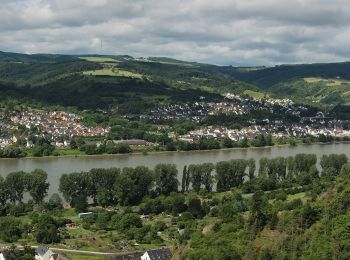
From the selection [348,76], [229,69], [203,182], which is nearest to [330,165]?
[203,182]

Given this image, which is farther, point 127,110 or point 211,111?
point 211,111

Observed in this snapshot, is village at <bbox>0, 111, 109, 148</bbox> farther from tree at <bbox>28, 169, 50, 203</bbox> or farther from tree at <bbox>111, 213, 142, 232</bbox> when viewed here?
tree at <bbox>111, 213, 142, 232</bbox>

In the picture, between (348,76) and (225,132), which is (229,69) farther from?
(225,132)

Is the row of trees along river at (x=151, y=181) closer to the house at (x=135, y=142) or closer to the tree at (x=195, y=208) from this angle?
the tree at (x=195, y=208)

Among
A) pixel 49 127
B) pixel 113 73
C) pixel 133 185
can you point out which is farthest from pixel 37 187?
pixel 113 73

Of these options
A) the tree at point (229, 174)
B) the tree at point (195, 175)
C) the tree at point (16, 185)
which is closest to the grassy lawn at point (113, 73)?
the tree at point (229, 174)

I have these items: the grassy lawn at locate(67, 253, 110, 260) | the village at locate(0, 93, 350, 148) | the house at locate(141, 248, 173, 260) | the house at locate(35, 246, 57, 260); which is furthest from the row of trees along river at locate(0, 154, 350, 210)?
the village at locate(0, 93, 350, 148)
